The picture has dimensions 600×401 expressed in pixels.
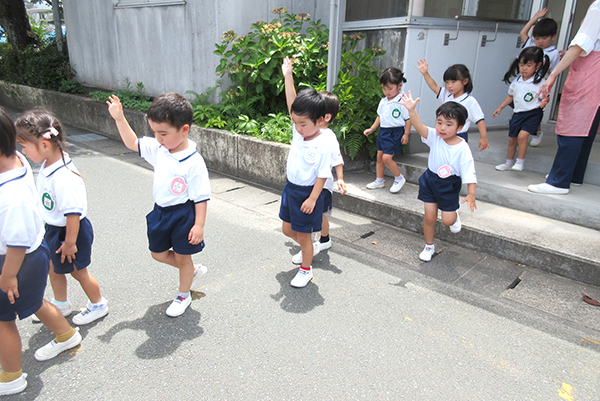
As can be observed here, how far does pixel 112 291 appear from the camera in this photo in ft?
10.9

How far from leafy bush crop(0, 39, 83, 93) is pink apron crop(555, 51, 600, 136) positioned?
10161 mm

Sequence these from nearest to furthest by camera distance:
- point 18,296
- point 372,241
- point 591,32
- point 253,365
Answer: point 18,296, point 253,365, point 591,32, point 372,241

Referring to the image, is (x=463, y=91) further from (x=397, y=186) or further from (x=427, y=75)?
(x=397, y=186)

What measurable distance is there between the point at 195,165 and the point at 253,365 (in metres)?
1.29

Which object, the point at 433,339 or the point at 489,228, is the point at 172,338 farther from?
the point at 489,228

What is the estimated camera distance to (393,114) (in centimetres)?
498

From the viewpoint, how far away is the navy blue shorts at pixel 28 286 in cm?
218

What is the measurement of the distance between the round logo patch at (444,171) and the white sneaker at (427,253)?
0.68m

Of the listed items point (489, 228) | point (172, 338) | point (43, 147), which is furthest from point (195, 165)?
point (489, 228)

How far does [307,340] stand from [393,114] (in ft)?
10.1

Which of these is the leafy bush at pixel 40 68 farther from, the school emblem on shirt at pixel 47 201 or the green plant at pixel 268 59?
the school emblem on shirt at pixel 47 201

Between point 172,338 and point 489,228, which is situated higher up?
point 489,228

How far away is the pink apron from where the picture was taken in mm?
4188

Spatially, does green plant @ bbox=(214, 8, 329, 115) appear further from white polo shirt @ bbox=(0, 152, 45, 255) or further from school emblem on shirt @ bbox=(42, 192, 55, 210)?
white polo shirt @ bbox=(0, 152, 45, 255)
